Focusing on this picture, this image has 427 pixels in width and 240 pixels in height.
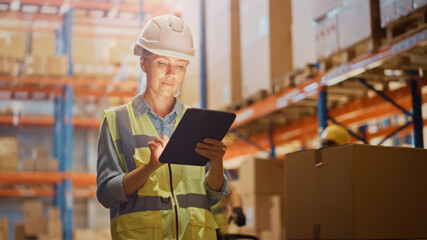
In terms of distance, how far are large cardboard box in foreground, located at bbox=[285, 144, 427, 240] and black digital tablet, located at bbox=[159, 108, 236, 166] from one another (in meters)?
0.55

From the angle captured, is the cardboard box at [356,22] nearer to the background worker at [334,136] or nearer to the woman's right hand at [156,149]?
the background worker at [334,136]

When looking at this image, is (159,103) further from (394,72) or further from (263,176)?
(263,176)

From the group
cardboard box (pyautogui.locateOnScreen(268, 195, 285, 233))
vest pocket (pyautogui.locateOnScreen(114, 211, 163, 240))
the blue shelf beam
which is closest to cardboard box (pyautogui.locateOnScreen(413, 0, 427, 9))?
the blue shelf beam

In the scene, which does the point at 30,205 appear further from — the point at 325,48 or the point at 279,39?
the point at 325,48

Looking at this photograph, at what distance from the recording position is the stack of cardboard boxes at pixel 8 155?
11648 millimetres

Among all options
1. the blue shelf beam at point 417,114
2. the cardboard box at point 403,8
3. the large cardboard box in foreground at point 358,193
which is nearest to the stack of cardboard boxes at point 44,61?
the blue shelf beam at point 417,114

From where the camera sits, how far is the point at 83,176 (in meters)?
12.2

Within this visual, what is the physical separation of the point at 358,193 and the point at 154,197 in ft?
2.56

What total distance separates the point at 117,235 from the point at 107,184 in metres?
0.18

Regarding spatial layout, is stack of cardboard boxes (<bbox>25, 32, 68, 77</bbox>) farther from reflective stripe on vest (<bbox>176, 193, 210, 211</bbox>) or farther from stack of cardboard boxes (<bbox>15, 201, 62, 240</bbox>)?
reflective stripe on vest (<bbox>176, 193, 210, 211</bbox>)

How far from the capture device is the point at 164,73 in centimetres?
217

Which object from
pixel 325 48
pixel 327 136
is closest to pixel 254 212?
pixel 327 136

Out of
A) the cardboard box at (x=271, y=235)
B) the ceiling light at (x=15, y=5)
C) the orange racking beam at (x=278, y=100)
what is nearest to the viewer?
the orange racking beam at (x=278, y=100)

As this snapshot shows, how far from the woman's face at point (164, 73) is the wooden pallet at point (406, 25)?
9.28 ft
